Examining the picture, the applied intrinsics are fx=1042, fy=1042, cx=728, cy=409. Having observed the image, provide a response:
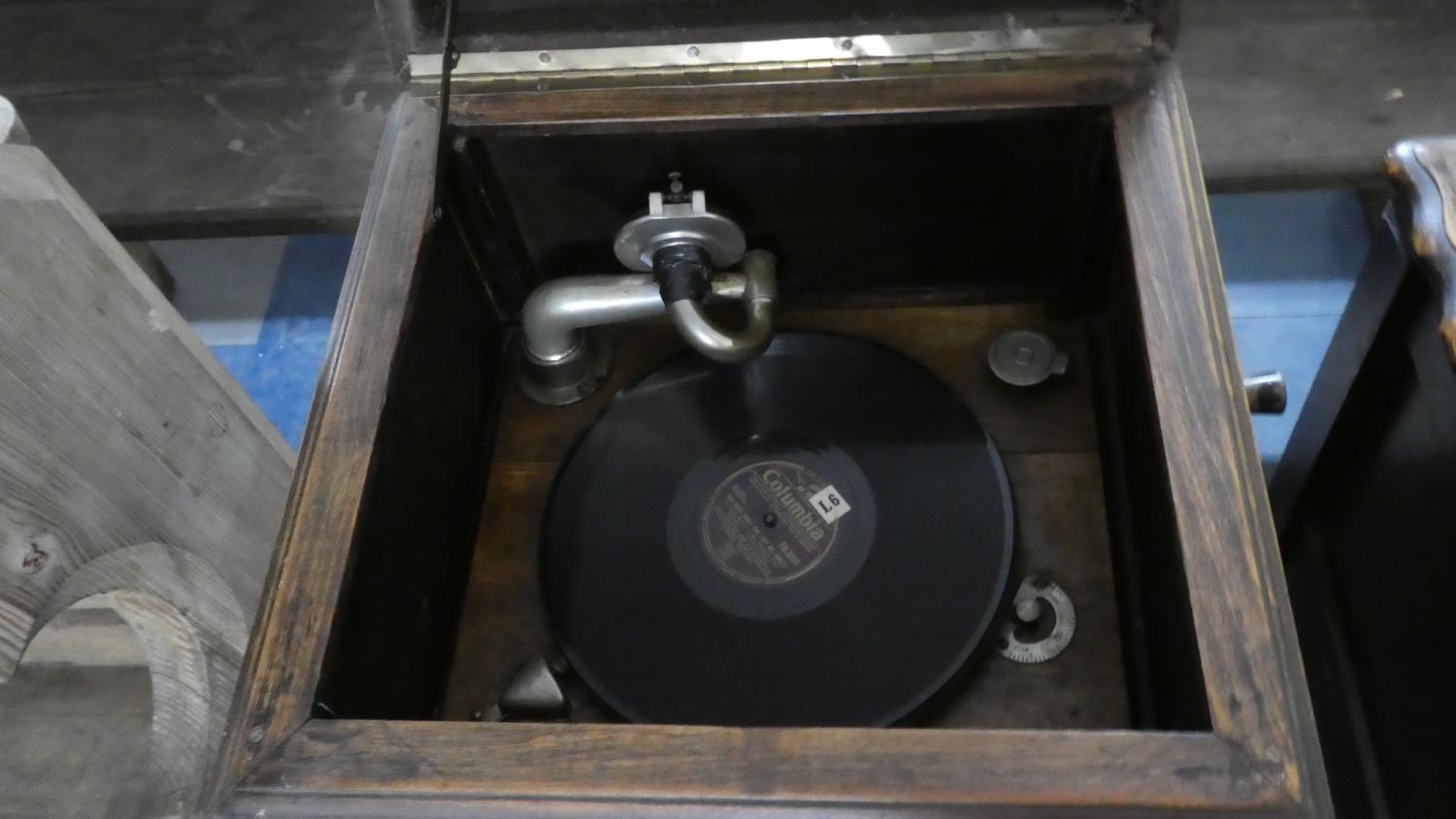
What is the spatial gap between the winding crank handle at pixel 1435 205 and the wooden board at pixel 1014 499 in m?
0.29

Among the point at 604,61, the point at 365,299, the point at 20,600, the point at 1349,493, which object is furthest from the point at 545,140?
the point at 1349,493

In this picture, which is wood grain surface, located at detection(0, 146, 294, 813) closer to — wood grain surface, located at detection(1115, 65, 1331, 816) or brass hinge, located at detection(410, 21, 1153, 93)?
brass hinge, located at detection(410, 21, 1153, 93)

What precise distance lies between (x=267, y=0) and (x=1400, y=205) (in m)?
1.54

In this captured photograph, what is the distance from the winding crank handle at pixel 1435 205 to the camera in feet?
2.53

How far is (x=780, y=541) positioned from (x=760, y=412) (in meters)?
0.14

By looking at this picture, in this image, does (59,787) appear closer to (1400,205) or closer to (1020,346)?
(1020,346)

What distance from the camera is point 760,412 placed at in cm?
103

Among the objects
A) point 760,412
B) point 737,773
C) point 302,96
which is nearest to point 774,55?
point 760,412

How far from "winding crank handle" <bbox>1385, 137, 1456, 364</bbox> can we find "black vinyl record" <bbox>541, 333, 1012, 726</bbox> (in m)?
0.36

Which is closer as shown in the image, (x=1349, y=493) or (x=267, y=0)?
(x=1349, y=493)

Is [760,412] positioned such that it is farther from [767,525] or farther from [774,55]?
[774,55]

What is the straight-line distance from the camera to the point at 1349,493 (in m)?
1.08

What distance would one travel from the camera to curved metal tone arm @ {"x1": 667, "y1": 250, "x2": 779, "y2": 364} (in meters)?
0.94

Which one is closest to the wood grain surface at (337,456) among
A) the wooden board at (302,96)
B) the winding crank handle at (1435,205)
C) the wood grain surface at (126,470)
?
the wood grain surface at (126,470)
